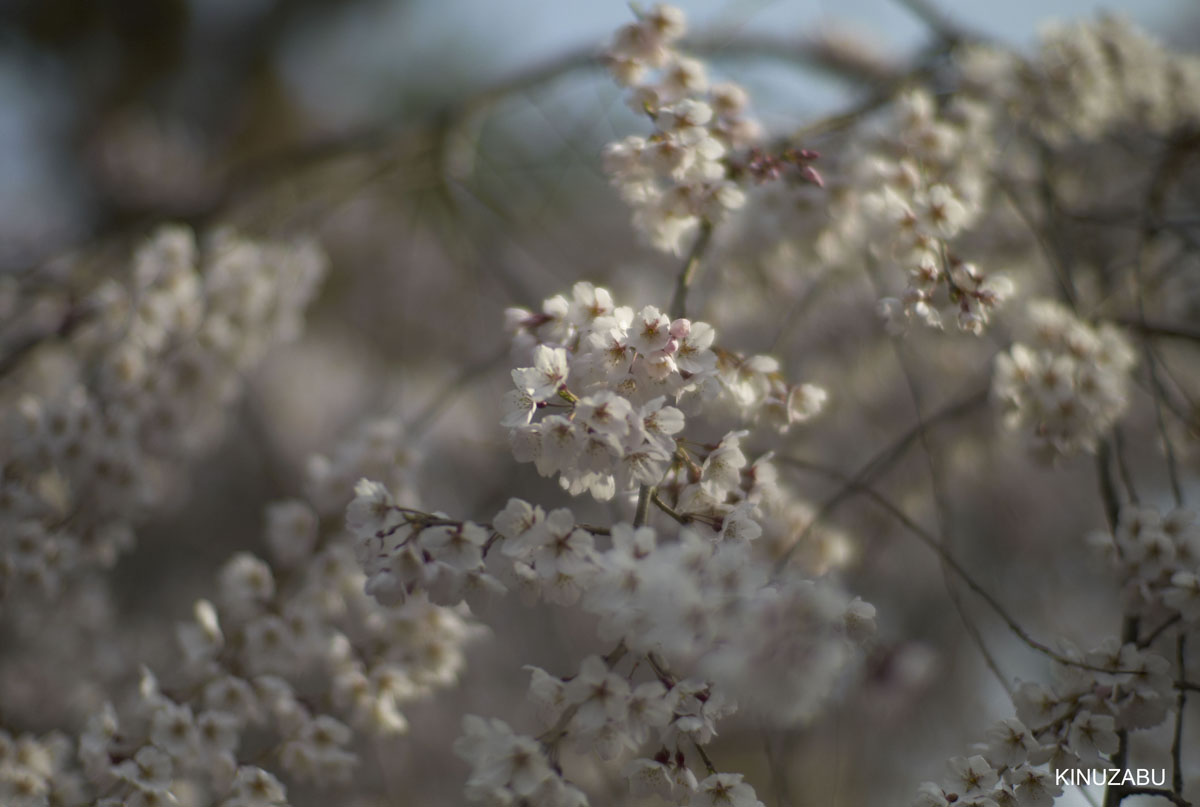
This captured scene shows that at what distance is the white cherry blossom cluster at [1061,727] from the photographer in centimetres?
100

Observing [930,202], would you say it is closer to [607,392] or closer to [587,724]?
[607,392]

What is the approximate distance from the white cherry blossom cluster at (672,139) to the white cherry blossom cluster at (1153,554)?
2.51ft

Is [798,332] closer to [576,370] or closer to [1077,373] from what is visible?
[1077,373]

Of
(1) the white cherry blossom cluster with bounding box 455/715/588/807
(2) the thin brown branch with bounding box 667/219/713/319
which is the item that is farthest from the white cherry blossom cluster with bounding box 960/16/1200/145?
(1) the white cherry blossom cluster with bounding box 455/715/588/807

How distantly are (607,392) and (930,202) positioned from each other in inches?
28.9

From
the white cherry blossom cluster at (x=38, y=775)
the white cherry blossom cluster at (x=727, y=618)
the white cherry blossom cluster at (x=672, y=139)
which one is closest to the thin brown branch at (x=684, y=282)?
the white cherry blossom cluster at (x=672, y=139)

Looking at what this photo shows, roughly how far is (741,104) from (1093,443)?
2.65 feet

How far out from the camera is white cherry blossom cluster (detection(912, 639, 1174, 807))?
1.00 metres

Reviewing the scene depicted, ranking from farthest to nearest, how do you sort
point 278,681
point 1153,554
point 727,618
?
1. point 278,681
2. point 1153,554
3. point 727,618

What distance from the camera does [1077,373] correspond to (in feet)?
4.43

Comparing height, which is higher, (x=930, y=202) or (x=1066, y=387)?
(x=930, y=202)

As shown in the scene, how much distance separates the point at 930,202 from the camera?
1.31m

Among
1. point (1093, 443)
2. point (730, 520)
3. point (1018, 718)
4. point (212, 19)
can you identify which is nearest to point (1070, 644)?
point (1018, 718)

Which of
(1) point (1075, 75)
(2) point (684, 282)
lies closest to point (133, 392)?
(2) point (684, 282)
